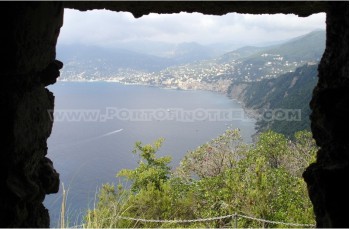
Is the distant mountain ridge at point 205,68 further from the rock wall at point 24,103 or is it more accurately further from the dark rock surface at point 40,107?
the rock wall at point 24,103

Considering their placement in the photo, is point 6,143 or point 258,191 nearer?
point 6,143

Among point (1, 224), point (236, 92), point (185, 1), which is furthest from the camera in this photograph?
point (236, 92)

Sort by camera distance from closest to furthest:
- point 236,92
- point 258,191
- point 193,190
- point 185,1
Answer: point 185,1 < point 258,191 < point 193,190 < point 236,92

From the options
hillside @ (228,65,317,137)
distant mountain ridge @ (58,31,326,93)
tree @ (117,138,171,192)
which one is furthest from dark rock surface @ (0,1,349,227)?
distant mountain ridge @ (58,31,326,93)

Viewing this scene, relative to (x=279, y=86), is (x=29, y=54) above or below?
below

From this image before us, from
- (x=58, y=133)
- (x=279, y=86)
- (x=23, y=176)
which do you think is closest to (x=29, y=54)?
(x=23, y=176)

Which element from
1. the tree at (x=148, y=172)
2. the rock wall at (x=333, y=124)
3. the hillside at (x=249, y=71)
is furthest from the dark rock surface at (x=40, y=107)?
the hillside at (x=249, y=71)

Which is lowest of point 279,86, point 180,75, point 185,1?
point 185,1

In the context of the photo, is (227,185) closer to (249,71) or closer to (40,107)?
(40,107)

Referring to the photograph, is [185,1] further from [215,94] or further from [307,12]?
[215,94]
